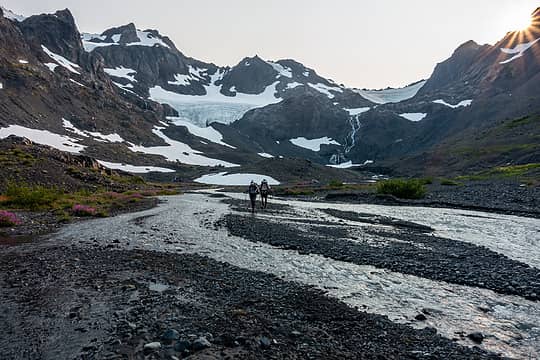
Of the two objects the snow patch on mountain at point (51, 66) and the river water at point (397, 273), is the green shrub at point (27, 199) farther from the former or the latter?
the snow patch on mountain at point (51, 66)

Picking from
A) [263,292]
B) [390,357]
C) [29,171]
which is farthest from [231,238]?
[29,171]

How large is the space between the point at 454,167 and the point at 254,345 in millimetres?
113300

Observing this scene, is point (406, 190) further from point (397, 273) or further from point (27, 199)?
point (27, 199)

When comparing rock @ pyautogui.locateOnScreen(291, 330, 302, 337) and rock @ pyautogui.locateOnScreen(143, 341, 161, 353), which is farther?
rock @ pyautogui.locateOnScreen(291, 330, 302, 337)

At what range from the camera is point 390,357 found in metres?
6.90

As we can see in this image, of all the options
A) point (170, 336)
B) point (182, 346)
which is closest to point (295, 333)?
point (182, 346)

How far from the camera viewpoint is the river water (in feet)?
28.3

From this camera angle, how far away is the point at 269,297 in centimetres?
1023

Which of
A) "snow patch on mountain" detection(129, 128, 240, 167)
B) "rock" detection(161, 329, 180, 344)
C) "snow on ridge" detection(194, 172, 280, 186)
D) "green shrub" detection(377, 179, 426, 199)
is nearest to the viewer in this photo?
"rock" detection(161, 329, 180, 344)

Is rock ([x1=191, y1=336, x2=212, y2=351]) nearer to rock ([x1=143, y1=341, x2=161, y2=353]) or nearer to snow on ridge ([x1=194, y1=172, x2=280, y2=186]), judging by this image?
rock ([x1=143, y1=341, x2=161, y2=353])

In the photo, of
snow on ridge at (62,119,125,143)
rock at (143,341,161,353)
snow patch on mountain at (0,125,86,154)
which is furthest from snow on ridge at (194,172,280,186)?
rock at (143,341,161,353)

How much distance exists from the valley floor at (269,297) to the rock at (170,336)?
0.03m

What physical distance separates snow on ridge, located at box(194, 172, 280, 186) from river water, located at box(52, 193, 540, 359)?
73.2 meters

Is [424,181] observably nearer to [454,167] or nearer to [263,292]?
[454,167]
